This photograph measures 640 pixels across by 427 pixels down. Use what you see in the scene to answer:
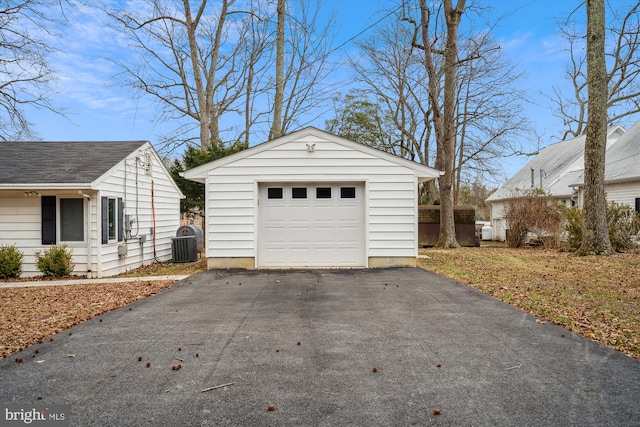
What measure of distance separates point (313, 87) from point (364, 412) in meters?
20.9

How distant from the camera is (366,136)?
Answer: 26.1m

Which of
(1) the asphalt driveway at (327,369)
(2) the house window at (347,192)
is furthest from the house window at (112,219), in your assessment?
(2) the house window at (347,192)

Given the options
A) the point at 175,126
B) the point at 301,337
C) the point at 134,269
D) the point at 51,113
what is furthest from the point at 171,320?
the point at 175,126

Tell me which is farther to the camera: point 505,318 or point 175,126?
point 175,126

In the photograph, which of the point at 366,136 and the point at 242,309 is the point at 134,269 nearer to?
the point at 242,309

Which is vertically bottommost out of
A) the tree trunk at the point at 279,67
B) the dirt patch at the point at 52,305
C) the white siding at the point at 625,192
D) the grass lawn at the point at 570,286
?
the dirt patch at the point at 52,305

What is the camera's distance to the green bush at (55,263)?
9.90 meters

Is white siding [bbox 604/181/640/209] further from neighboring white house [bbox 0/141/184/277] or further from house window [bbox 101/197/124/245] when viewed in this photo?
house window [bbox 101/197/124/245]

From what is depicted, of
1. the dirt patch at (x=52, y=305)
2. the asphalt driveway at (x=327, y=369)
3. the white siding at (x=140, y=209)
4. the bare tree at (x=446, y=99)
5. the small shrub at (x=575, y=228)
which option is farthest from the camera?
the bare tree at (x=446, y=99)

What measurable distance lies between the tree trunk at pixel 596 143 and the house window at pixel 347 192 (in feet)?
24.6

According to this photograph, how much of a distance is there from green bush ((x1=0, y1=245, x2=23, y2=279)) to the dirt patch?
167 cm

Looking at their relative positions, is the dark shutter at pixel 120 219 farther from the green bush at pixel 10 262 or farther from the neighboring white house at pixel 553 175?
the neighboring white house at pixel 553 175

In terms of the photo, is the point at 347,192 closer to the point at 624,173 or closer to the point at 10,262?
the point at 10,262

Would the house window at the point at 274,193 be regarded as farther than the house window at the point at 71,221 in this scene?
Yes
